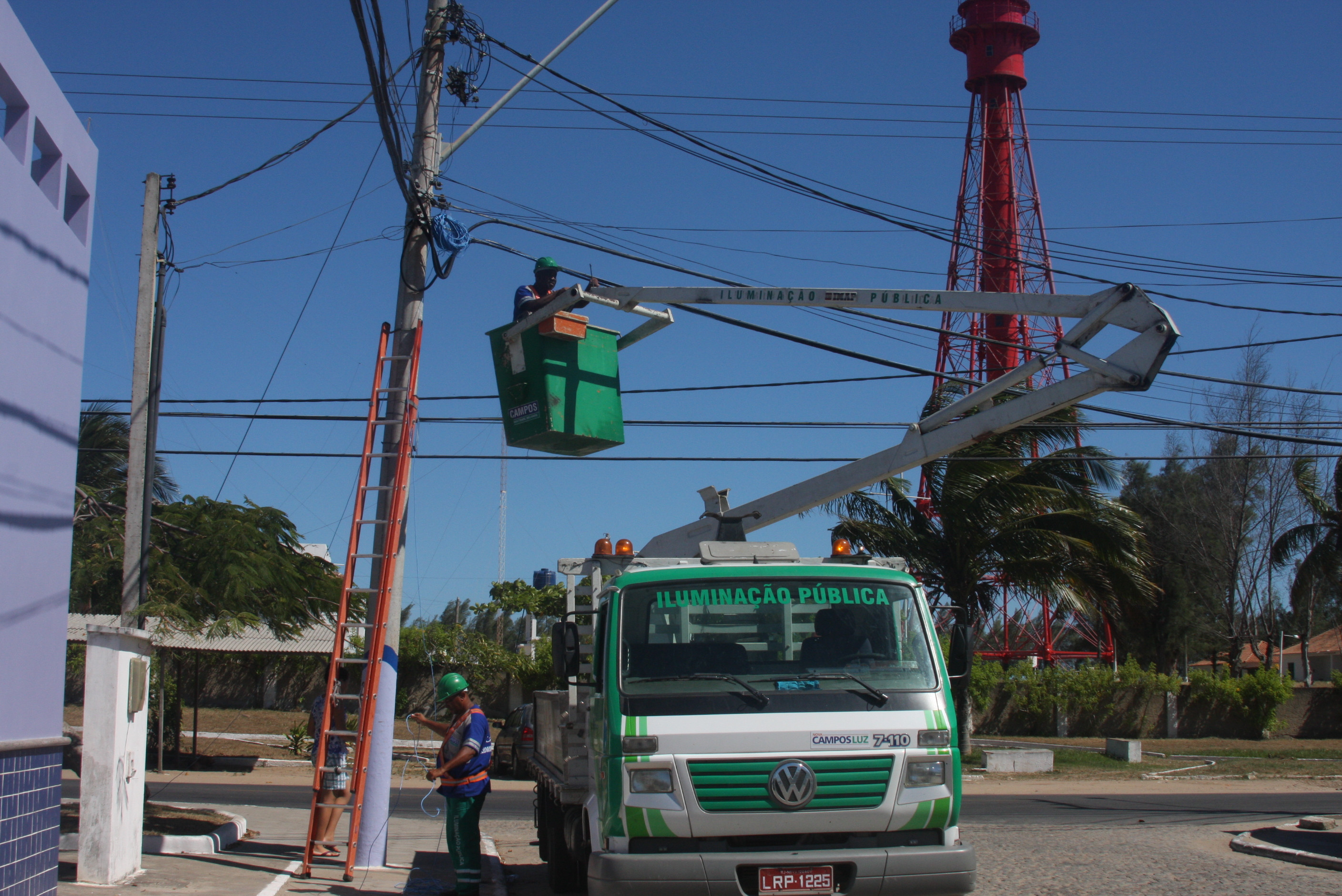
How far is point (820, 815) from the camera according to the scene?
6.46 meters

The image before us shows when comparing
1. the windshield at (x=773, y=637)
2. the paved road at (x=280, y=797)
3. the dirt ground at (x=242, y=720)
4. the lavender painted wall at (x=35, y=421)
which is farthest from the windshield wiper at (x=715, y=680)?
the dirt ground at (x=242, y=720)

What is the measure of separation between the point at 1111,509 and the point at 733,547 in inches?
644

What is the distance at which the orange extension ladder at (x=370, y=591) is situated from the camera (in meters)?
9.38

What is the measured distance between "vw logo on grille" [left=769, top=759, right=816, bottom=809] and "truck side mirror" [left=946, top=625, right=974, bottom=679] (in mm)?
1509

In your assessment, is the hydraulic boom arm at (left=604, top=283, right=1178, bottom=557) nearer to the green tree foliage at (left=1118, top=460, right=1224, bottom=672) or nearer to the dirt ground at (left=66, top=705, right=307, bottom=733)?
the dirt ground at (left=66, top=705, right=307, bottom=733)

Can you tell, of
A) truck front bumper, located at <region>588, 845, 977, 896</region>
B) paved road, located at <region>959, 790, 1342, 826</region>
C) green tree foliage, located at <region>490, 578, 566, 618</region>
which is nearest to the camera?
truck front bumper, located at <region>588, 845, 977, 896</region>

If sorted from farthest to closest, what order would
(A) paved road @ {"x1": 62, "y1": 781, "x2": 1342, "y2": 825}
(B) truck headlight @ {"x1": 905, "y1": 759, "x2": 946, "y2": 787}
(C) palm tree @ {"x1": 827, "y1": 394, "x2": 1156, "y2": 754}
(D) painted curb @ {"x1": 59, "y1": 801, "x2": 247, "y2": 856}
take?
(C) palm tree @ {"x1": 827, "y1": 394, "x2": 1156, "y2": 754} < (A) paved road @ {"x1": 62, "y1": 781, "x2": 1342, "y2": 825} < (D) painted curb @ {"x1": 59, "y1": 801, "x2": 247, "y2": 856} < (B) truck headlight @ {"x1": 905, "y1": 759, "x2": 946, "y2": 787}

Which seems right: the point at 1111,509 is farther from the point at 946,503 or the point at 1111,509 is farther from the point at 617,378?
the point at 617,378

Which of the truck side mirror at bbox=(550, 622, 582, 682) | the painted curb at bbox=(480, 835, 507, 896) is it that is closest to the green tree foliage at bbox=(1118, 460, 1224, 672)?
the painted curb at bbox=(480, 835, 507, 896)

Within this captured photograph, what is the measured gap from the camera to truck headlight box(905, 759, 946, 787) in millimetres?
6656

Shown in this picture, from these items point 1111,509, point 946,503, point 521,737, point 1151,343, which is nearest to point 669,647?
point 1151,343

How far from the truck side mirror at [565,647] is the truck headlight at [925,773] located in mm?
2215

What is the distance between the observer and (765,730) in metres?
6.52

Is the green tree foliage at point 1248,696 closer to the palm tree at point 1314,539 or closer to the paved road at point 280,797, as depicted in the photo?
the palm tree at point 1314,539
